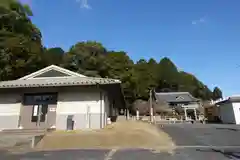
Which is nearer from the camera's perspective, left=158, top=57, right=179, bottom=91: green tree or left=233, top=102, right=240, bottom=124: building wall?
left=233, top=102, right=240, bottom=124: building wall

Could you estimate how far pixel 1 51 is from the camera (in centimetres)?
2362

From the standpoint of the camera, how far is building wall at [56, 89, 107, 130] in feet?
40.6

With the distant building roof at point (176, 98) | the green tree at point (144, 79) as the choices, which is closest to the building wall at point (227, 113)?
the distant building roof at point (176, 98)

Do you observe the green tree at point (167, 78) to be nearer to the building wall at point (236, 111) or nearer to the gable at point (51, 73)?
the building wall at point (236, 111)

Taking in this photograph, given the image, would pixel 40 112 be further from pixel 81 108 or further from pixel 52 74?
pixel 52 74

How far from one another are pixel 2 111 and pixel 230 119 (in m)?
23.3

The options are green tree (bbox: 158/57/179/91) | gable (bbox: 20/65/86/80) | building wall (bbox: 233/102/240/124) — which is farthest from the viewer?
green tree (bbox: 158/57/179/91)

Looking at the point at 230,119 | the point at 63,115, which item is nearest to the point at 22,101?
the point at 63,115

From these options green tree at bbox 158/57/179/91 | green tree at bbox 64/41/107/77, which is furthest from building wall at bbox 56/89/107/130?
green tree at bbox 158/57/179/91

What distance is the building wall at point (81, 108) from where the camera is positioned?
12.4m

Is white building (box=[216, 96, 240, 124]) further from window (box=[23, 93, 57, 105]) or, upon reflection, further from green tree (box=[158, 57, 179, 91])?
green tree (box=[158, 57, 179, 91])

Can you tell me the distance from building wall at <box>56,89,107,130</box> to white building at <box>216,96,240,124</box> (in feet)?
56.2

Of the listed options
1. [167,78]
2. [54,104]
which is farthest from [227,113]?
[167,78]

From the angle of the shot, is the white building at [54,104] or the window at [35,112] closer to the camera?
the white building at [54,104]
